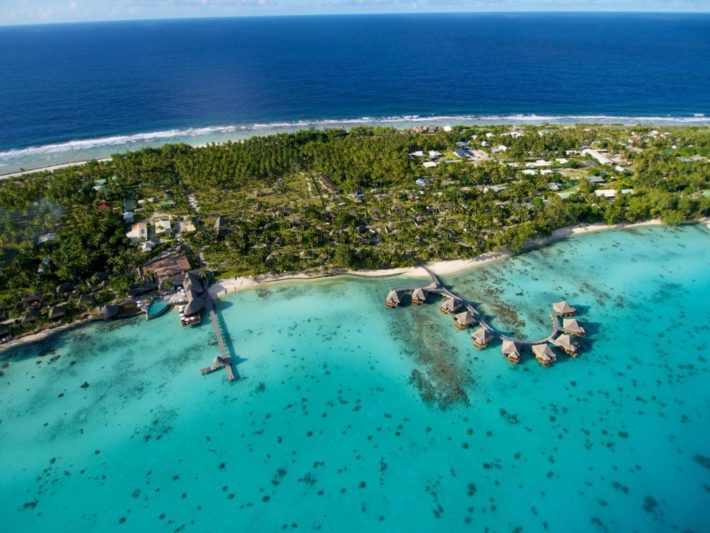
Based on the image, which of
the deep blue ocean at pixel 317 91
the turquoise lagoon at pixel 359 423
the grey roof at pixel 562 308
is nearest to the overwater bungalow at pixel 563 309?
the grey roof at pixel 562 308

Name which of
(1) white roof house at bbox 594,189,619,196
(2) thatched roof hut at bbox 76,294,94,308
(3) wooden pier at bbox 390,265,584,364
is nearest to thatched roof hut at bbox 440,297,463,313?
(3) wooden pier at bbox 390,265,584,364

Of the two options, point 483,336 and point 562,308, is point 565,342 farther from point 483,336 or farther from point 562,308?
point 483,336

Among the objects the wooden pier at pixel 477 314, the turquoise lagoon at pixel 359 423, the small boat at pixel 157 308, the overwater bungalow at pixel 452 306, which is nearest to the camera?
the turquoise lagoon at pixel 359 423

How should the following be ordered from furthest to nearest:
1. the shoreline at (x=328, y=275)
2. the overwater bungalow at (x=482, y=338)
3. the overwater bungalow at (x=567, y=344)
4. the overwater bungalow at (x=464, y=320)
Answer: the shoreline at (x=328, y=275)
the overwater bungalow at (x=464, y=320)
the overwater bungalow at (x=482, y=338)
the overwater bungalow at (x=567, y=344)

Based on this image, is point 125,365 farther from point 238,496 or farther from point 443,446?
point 443,446

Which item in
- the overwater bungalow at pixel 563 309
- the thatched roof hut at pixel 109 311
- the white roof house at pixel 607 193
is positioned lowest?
the overwater bungalow at pixel 563 309

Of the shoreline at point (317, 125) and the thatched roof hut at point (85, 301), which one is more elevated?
the shoreline at point (317, 125)

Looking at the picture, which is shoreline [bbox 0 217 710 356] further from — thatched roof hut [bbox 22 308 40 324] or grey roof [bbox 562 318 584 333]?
grey roof [bbox 562 318 584 333]

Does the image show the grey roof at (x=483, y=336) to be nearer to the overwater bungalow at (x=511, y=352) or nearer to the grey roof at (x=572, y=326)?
the overwater bungalow at (x=511, y=352)
